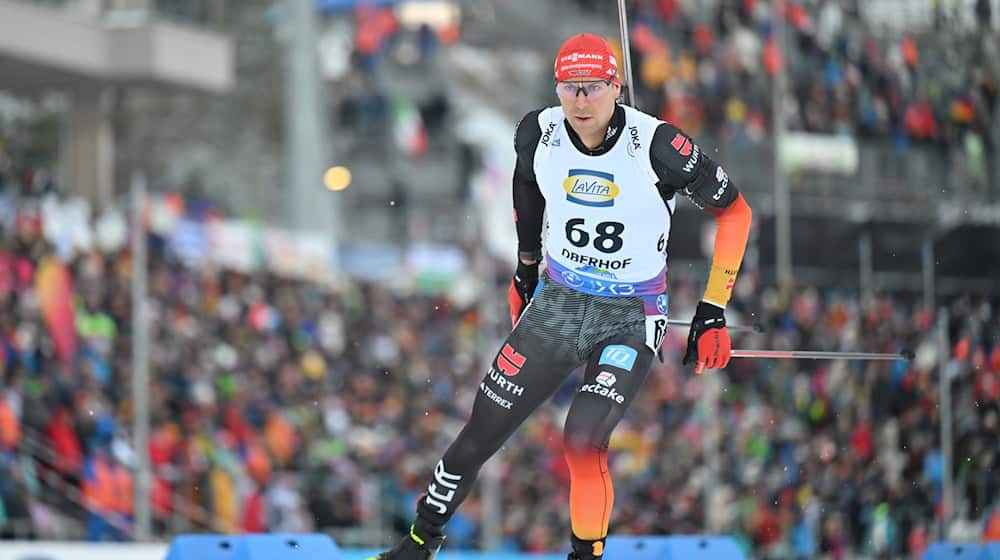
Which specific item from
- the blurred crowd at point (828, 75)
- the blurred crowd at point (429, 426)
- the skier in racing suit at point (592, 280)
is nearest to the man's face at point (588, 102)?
the skier in racing suit at point (592, 280)

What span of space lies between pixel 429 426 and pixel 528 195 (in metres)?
7.83

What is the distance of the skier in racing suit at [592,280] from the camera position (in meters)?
6.62

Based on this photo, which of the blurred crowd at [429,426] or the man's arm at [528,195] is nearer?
the man's arm at [528,195]

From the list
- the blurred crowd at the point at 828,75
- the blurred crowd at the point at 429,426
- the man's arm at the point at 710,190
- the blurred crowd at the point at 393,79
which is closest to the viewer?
the man's arm at the point at 710,190

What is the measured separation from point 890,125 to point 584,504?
7340mm

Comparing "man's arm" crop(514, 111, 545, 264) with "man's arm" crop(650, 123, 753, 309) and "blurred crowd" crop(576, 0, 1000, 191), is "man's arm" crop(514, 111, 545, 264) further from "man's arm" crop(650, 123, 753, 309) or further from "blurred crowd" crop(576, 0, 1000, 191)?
"blurred crowd" crop(576, 0, 1000, 191)

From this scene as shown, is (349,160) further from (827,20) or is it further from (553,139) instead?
(553,139)

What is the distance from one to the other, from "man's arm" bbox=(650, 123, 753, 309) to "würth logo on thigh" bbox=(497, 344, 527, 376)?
81 cm

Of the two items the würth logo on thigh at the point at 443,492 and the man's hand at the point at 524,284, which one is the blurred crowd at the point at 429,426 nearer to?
the man's hand at the point at 524,284

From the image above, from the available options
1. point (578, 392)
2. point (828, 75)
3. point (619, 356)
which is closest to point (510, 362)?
point (578, 392)

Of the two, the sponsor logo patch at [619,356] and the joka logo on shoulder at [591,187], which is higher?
the joka logo on shoulder at [591,187]

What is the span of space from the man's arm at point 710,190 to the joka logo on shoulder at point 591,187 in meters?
0.20

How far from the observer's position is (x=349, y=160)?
41688mm

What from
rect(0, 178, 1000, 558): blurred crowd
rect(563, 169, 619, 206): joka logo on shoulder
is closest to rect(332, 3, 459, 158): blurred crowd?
rect(0, 178, 1000, 558): blurred crowd
